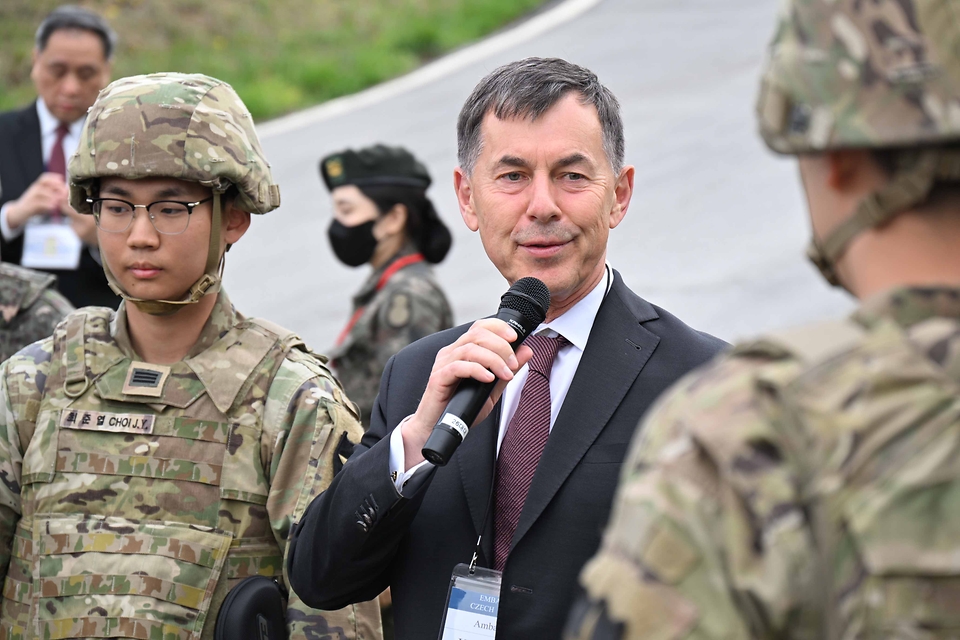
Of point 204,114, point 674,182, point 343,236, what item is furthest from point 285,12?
point 204,114

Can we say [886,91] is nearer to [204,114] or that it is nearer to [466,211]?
[466,211]

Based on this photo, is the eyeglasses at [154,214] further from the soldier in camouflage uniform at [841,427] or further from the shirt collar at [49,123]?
the shirt collar at [49,123]

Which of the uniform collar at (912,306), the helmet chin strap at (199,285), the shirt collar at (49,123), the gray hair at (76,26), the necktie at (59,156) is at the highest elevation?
the gray hair at (76,26)

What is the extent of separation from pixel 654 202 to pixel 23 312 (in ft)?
28.4

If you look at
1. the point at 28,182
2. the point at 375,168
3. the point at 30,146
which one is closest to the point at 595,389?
the point at 375,168

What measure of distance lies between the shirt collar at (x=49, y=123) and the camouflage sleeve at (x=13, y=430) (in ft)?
9.06

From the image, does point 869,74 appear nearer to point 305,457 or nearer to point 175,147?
point 305,457

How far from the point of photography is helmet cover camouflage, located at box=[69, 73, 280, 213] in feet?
9.80

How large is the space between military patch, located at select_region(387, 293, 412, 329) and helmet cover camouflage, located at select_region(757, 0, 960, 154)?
147 inches

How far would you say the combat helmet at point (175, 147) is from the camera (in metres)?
2.99

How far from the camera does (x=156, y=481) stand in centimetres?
294

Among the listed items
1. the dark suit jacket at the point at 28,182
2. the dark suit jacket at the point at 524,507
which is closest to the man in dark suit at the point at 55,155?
the dark suit jacket at the point at 28,182

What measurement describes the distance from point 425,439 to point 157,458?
904 millimetres

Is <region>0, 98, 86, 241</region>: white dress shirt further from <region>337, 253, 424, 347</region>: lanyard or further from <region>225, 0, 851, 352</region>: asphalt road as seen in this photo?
<region>225, 0, 851, 352</region>: asphalt road
